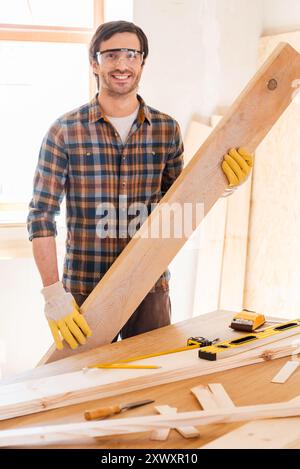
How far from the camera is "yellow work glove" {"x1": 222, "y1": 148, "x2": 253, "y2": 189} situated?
1859 millimetres

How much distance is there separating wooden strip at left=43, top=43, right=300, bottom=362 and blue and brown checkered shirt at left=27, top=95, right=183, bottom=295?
0.36 m

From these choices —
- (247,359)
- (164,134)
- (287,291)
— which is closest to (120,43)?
(164,134)

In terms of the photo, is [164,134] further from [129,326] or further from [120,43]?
[129,326]

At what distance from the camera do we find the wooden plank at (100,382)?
1.33 metres

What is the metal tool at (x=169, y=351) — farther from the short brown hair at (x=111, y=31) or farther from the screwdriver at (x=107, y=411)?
the short brown hair at (x=111, y=31)

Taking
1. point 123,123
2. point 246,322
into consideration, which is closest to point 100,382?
point 246,322

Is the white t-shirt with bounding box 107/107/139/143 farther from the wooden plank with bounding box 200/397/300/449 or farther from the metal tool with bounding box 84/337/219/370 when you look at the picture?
the wooden plank with bounding box 200/397/300/449

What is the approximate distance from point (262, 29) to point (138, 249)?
2332 mm

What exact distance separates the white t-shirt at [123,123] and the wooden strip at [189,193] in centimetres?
45

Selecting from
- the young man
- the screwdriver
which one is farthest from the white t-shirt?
the screwdriver

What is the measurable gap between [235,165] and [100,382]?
0.81 meters

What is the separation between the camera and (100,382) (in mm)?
1443

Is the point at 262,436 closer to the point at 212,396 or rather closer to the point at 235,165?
the point at 212,396

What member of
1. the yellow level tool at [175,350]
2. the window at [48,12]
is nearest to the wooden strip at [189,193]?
the yellow level tool at [175,350]
